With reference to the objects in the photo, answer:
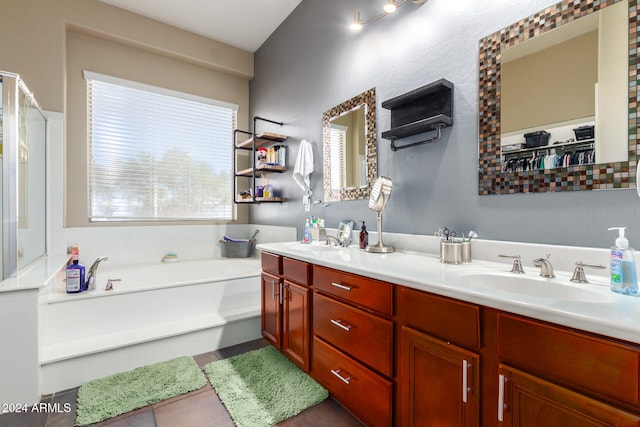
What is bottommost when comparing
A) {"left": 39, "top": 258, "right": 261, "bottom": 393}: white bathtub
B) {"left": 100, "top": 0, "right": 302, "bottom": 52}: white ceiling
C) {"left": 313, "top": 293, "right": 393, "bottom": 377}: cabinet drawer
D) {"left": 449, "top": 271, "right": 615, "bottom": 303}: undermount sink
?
{"left": 39, "top": 258, "right": 261, "bottom": 393}: white bathtub

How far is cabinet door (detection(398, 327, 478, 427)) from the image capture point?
92cm

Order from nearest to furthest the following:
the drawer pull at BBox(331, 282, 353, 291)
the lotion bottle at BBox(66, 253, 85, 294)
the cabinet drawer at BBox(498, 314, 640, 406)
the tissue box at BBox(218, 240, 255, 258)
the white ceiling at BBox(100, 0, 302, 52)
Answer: the cabinet drawer at BBox(498, 314, 640, 406) → the drawer pull at BBox(331, 282, 353, 291) → the lotion bottle at BBox(66, 253, 85, 294) → the white ceiling at BBox(100, 0, 302, 52) → the tissue box at BBox(218, 240, 255, 258)

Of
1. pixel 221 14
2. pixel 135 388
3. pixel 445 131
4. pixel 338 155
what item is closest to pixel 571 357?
pixel 445 131

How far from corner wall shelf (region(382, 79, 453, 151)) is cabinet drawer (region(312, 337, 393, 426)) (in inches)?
48.3

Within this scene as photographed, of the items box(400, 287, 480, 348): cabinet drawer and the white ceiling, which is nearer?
box(400, 287, 480, 348): cabinet drawer

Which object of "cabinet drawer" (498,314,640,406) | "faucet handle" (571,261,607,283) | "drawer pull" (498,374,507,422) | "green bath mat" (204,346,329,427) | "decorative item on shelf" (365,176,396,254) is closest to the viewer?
"cabinet drawer" (498,314,640,406)

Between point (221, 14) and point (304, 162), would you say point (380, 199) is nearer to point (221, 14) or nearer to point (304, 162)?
point (304, 162)

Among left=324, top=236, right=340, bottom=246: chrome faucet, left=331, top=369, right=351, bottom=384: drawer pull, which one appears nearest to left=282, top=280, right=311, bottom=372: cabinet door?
left=331, top=369, right=351, bottom=384: drawer pull

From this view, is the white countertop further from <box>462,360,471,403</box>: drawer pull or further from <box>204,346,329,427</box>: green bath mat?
<box>204,346,329,427</box>: green bath mat

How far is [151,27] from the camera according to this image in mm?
3105

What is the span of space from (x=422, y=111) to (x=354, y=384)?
147cm

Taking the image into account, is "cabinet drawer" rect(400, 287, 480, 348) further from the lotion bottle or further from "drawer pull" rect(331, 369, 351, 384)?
the lotion bottle

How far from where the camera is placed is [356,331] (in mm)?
1355

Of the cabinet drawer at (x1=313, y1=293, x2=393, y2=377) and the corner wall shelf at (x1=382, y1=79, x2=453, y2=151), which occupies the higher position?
the corner wall shelf at (x1=382, y1=79, x2=453, y2=151)
